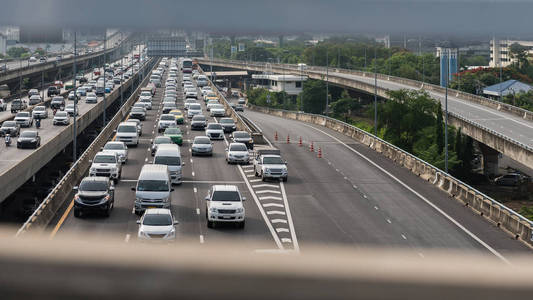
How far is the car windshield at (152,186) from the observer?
31.1 meters

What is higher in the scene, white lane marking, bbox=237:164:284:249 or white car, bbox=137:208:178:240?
white car, bbox=137:208:178:240

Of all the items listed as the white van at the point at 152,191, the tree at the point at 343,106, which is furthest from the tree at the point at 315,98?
the white van at the point at 152,191

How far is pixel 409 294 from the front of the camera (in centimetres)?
154

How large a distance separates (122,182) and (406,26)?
1412 inches

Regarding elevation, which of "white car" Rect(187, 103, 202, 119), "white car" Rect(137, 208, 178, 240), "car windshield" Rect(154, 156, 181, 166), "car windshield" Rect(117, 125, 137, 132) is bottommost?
"white car" Rect(137, 208, 178, 240)

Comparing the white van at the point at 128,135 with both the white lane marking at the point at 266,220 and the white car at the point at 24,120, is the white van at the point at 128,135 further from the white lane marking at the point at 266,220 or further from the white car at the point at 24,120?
the white car at the point at 24,120

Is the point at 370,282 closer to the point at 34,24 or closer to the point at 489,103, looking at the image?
the point at 34,24

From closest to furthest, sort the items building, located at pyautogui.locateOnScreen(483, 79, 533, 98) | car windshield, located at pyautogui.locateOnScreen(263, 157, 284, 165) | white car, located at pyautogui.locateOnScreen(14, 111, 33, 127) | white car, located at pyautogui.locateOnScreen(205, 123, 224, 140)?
car windshield, located at pyautogui.locateOnScreen(263, 157, 284, 165), white car, located at pyautogui.locateOnScreen(205, 123, 224, 140), white car, located at pyautogui.locateOnScreen(14, 111, 33, 127), building, located at pyautogui.locateOnScreen(483, 79, 533, 98)

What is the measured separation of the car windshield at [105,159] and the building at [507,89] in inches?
3449

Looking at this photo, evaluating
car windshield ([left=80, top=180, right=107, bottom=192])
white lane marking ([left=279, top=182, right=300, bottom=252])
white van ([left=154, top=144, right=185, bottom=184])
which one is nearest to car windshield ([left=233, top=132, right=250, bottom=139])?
white lane marking ([left=279, top=182, right=300, bottom=252])

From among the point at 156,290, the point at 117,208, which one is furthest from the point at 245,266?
the point at 117,208

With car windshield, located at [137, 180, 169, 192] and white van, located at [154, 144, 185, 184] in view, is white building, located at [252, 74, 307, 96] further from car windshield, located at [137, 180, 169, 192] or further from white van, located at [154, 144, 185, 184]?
car windshield, located at [137, 180, 169, 192]

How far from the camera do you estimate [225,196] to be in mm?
29812

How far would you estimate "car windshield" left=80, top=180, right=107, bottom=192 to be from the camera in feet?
99.5
